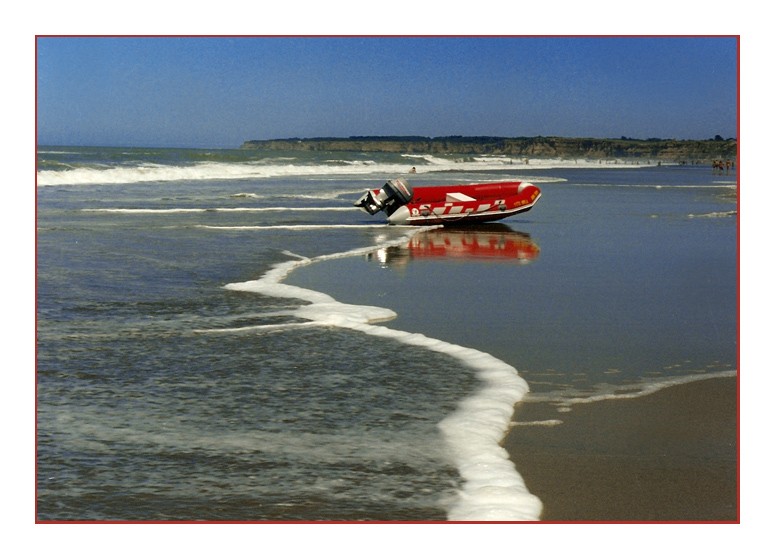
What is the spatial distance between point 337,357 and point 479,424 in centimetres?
196

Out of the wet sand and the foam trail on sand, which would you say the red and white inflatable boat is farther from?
the wet sand

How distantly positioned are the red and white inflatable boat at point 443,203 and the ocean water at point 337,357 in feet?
6.88

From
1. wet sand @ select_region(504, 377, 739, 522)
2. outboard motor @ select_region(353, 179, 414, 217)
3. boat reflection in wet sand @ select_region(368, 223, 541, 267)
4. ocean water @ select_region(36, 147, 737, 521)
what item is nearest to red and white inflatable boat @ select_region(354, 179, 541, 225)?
outboard motor @ select_region(353, 179, 414, 217)

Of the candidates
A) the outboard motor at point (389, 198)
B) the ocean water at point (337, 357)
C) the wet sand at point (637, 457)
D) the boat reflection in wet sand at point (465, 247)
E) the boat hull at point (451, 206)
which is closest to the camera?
the wet sand at point (637, 457)

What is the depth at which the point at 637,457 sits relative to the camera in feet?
18.2

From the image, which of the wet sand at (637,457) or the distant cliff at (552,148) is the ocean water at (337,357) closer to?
the wet sand at (637,457)

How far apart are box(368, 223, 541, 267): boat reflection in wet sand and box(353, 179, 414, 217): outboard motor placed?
1063 millimetres

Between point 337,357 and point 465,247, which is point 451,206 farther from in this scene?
point 337,357

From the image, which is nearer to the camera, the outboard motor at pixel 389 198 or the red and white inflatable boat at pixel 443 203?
the red and white inflatable boat at pixel 443 203

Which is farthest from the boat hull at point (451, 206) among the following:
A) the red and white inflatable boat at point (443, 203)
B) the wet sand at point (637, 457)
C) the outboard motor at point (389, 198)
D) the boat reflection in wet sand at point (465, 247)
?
the wet sand at point (637, 457)

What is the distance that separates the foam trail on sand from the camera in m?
4.89

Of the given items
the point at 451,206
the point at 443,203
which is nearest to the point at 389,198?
the point at 443,203

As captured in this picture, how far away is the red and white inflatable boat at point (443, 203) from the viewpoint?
18656 millimetres
